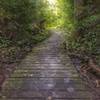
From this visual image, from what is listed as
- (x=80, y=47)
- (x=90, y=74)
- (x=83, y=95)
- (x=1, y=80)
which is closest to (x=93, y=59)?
(x=90, y=74)

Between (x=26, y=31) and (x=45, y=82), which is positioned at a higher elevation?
(x=26, y=31)

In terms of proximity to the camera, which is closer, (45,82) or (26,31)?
(45,82)

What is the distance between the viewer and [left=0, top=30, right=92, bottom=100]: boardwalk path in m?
4.86

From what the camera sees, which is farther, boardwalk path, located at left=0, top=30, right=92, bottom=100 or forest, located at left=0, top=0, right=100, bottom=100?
forest, located at left=0, top=0, right=100, bottom=100

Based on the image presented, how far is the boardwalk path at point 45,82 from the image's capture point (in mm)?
4863

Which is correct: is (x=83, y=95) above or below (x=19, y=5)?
below

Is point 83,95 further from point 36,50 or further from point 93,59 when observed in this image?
point 36,50

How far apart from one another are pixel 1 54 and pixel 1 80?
2.48m

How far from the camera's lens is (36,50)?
9.89 metres

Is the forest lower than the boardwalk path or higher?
Answer: higher

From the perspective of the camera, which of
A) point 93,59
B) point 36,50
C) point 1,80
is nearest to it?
point 1,80

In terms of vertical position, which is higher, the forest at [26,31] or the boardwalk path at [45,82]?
the forest at [26,31]

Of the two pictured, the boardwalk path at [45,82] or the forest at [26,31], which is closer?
the boardwalk path at [45,82]

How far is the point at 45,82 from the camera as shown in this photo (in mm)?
5723
